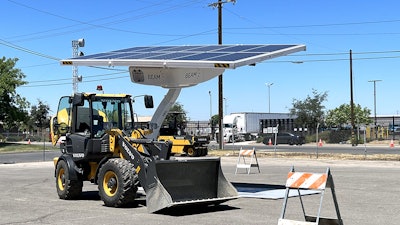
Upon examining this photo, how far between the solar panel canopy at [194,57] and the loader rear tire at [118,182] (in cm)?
304

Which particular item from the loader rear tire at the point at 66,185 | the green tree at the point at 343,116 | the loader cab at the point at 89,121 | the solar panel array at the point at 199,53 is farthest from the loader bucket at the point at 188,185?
the green tree at the point at 343,116

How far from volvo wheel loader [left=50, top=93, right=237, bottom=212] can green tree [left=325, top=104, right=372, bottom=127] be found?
9058 centimetres

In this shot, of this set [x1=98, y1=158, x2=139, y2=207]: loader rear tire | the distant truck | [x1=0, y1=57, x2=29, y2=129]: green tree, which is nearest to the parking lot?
[x1=98, y1=158, x2=139, y2=207]: loader rear tire

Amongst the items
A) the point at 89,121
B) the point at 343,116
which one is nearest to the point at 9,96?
the point at 89,121

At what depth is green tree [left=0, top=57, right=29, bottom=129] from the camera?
5764 centimetres

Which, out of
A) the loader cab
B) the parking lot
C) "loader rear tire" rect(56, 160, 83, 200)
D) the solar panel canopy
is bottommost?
the parking lot

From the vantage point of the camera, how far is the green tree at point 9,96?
57.6 metres

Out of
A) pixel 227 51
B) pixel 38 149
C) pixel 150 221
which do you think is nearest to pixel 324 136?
pixel 38 149

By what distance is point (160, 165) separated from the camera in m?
11.0

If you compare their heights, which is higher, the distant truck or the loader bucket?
the distant truck

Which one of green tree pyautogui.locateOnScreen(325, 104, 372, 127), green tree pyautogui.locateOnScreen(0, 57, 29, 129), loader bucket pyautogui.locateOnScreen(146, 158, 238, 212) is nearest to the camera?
loader bucket pyautogui.locateOnScreen(146, 158, 238, 212)

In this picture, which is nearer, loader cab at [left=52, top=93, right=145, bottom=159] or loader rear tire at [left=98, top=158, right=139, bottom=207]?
loader rear tire at [left=98, top=158, right=139, bottom=207]

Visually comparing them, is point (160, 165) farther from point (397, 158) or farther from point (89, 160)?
point (397, 158)

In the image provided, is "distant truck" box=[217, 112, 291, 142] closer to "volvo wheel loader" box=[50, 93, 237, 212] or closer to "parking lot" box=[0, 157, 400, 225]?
"parking lot" box=[0, 157, 400, 225]
